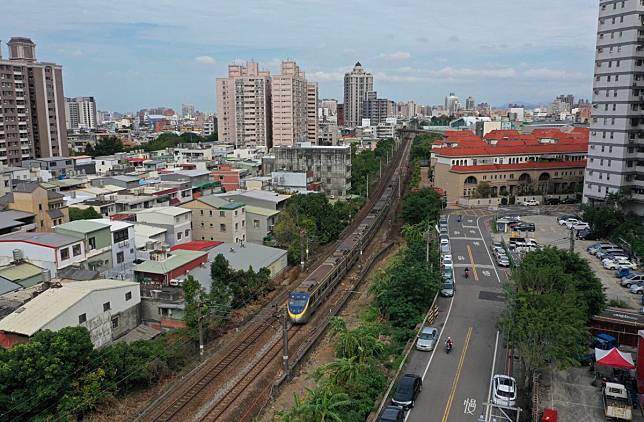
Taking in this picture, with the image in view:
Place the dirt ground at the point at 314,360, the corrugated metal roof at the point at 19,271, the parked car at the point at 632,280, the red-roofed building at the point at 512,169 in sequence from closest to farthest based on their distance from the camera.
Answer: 1. the dirt ground at the point at 314,360
2. the corrugated metal roof at the point at 19,271
3. the parked car at the point at 632,280
4. the red-roofed building at the point at 512,169

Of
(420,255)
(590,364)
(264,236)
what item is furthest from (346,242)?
(590,364)

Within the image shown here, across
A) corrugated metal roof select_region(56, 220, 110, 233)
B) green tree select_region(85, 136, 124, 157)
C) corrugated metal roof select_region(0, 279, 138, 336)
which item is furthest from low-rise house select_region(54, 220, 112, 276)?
green tree select_region(85, 136, 124, 157)

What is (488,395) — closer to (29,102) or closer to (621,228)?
(621,228)

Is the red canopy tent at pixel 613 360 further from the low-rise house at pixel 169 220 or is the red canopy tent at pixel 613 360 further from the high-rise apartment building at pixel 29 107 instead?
the high-rise apartment building at pixel 29 107

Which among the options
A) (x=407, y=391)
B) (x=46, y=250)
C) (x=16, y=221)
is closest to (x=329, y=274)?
(x=407, y=391)

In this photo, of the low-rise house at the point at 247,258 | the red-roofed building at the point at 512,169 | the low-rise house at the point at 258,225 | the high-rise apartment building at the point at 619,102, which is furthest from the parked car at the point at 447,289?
the red-roofed building at the point at 512,169

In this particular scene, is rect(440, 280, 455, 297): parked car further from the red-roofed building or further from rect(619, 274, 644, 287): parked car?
the red-roofed building

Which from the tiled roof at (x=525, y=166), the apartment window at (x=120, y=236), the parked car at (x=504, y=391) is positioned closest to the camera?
the parked car at (x=504, y=391)
